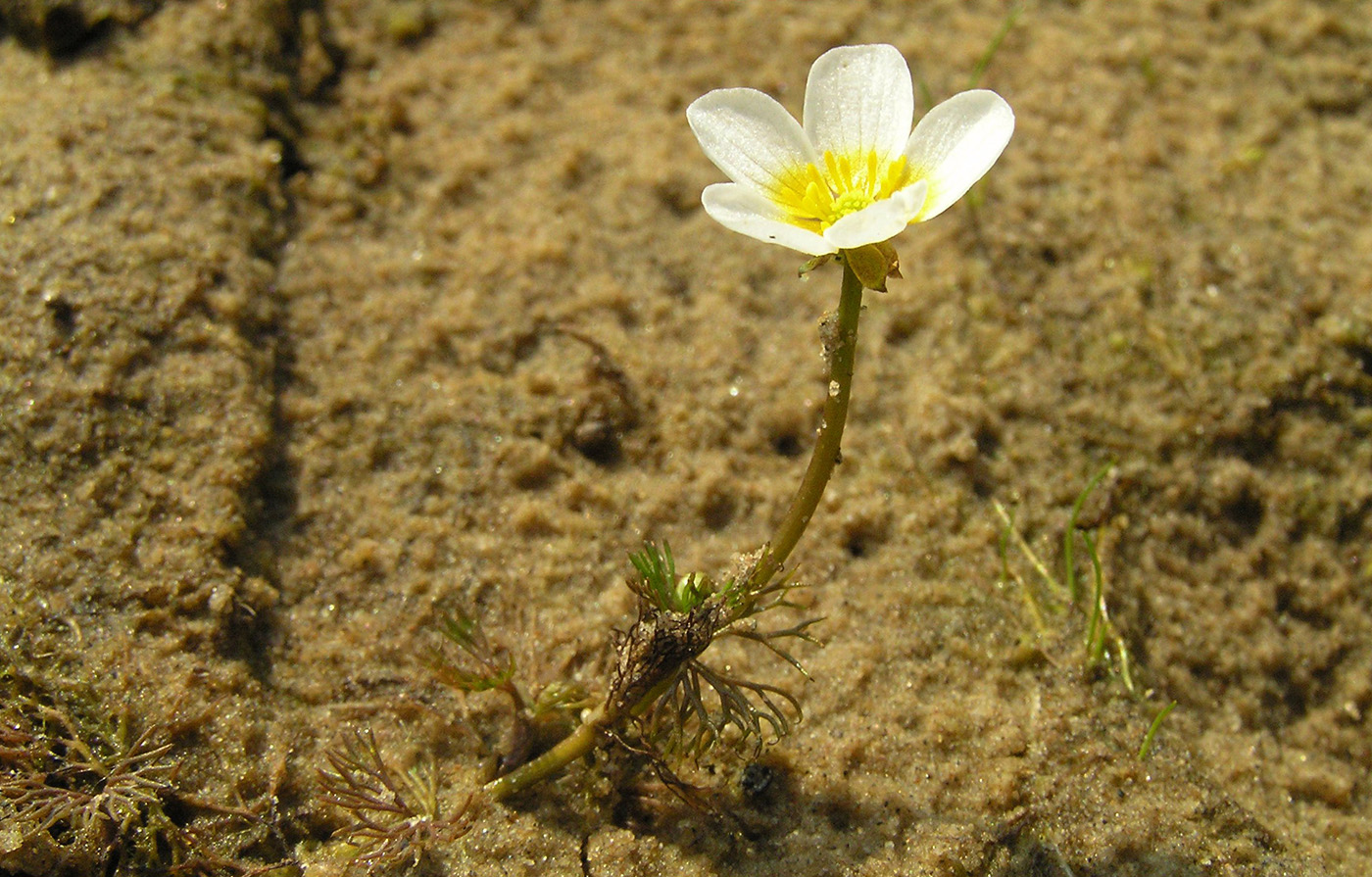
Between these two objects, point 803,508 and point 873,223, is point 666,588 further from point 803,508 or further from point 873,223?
point 873,223

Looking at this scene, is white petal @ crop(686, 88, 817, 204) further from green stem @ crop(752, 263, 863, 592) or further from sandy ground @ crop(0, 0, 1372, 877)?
sandy ground @ crop(0, 0, 1372, 877)

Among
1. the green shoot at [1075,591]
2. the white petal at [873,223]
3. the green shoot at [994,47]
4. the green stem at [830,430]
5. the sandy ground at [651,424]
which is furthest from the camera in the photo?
the green shoot at [994,47]

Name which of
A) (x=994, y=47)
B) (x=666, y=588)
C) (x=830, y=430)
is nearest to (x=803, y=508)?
(x=830, y=430)

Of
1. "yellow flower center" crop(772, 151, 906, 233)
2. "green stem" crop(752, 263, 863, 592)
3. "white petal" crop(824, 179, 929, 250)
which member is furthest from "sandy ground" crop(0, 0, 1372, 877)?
"white petal" crop(824, 179, 929, 250)

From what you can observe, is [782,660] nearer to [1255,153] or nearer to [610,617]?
[610,617]

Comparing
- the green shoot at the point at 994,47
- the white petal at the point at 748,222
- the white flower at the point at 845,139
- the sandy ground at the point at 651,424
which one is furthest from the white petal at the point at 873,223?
the green shoot at the point at 994,47

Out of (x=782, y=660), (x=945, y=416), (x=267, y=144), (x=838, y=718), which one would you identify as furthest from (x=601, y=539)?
(x=267, y=144)

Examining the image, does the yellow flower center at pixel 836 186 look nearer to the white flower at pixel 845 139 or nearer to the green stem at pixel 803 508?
the white flower at pixel 845 139

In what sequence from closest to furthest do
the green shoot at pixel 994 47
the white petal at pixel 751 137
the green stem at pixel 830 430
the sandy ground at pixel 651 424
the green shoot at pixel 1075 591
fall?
the green stem at pixel 830 430, the white petal at pixel 751 137, the sandy ground at pixel 651 424, the green shoot at pixel 1075 591, the green shoot at pixel 994 47

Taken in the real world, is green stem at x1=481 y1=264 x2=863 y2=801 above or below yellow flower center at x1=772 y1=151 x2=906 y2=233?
below
